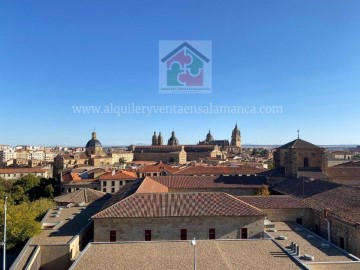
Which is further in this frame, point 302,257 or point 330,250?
point 330,250

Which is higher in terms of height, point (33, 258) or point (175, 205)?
point (175, 205)

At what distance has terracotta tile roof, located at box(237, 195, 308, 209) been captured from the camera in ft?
87.6

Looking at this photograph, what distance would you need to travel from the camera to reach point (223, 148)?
18000 centimetres

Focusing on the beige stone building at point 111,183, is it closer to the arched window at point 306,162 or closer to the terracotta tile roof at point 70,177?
the terracotta tile roof at point 70,177

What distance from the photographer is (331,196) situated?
87.2ft

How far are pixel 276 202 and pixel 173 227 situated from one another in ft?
A: 35.3

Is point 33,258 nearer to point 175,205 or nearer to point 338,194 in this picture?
point 175,205

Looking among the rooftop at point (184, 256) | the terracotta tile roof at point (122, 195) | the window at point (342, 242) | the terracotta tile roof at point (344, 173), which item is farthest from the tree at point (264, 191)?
the rooftop at point (184, 256)

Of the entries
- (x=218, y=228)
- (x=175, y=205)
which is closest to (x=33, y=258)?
(x=175, y=205)

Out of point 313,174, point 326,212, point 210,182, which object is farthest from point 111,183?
point 326,212

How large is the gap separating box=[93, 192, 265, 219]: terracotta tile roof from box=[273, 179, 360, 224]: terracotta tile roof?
584 cm

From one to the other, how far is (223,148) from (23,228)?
16295 centimetres

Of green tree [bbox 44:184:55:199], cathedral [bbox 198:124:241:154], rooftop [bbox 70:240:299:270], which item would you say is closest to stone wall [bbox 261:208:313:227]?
rooftop [bbox 70:240:299:270]

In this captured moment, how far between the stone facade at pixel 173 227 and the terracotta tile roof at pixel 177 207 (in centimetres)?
33
